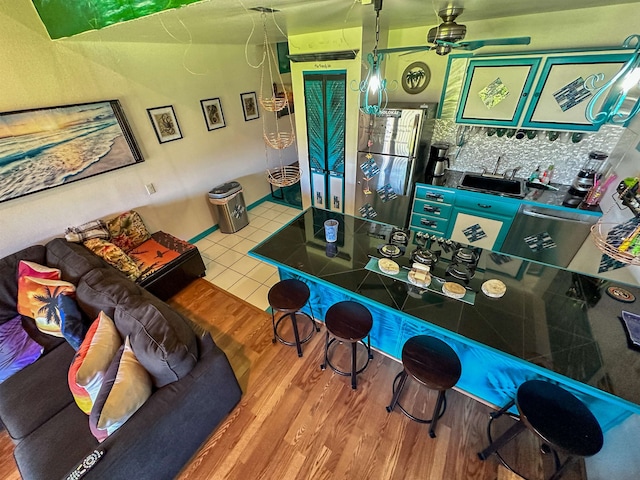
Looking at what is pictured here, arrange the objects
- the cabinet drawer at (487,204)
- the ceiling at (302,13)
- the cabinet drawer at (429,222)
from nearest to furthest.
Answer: the ceiling at (302,13) → the cabinet drawer at (487,204) → the cabinet drawer at (429,222)

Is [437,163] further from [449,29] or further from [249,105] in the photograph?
[249,105]

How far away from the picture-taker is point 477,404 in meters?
1.87

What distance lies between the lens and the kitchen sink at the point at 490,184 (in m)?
2.82


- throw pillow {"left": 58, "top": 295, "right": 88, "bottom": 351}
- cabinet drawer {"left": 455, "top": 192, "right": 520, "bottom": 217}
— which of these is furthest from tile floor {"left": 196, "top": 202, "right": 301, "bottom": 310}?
cabinet drawer {"left": 455, "top": 192, "right": 520, "bottom": 217}

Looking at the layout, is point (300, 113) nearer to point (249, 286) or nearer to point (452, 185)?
point (452, 185)

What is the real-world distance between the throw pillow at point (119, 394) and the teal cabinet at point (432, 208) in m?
2.95

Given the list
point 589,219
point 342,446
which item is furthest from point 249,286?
point 589,219

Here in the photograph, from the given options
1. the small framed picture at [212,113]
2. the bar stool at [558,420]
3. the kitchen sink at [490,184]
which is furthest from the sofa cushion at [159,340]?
the kitchen sink at [490,184]

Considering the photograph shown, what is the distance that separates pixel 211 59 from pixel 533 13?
11.3ft

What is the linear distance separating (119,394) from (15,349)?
1223 millimetres

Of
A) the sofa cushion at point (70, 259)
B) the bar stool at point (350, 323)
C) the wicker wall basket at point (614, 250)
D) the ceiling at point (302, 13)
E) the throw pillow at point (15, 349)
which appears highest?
the ceiling at point (302, 13)

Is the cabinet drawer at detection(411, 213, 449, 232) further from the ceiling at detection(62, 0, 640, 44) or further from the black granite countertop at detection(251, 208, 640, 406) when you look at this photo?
the ceiling at detection(62, 0, 640, 44)

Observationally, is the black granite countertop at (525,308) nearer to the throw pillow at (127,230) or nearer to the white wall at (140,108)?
the throw pillow at (127,230)

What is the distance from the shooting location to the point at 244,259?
11.3ft
